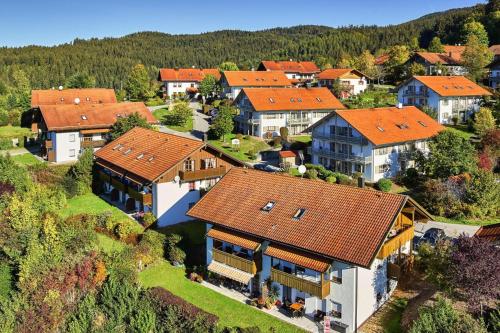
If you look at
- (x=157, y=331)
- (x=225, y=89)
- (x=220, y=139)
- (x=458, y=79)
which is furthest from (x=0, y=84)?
(x=157, y=331)

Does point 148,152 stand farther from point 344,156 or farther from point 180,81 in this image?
point 180,81

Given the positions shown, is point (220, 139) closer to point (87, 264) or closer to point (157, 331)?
point (87, 264)

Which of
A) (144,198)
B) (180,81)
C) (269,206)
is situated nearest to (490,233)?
(269,206)

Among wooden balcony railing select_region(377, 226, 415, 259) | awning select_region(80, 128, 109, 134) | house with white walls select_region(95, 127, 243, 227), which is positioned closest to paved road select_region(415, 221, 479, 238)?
wooden balcony railing select_region(377, 226, 415, 259)

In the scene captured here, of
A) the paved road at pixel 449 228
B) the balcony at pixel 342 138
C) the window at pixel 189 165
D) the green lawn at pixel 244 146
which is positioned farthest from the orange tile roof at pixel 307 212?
the green lawn at pixel 244 146

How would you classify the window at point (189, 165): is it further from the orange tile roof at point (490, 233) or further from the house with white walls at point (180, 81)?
the house with white walls at point (180, 81)
